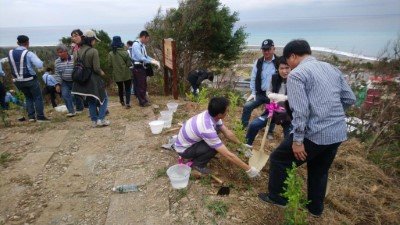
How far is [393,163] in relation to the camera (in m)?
4.98

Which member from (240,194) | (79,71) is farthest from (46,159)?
(240,194)

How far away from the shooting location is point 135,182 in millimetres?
3199

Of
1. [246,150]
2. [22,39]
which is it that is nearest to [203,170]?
[246,150]

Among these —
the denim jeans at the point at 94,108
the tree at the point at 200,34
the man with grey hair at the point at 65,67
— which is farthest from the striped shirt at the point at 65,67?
the tree at the point at 200,34

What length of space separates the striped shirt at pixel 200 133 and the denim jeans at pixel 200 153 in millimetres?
50

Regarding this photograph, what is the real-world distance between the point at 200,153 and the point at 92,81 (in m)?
2.66

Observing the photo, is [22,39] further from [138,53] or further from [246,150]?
[246,150]

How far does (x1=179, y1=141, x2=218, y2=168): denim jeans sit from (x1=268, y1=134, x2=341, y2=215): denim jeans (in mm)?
782

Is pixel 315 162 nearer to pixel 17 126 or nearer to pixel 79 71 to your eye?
pixel 79 71

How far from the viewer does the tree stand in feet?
30.9

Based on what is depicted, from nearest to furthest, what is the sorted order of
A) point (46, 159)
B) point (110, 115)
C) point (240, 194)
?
point (240, 194)
point (46, 159)
point (110, 115)

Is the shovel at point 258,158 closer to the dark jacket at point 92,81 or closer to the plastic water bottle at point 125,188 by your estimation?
the plastic water bottle at point 125,188

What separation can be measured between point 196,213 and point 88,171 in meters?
1.73

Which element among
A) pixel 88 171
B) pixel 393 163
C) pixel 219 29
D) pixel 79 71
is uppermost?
pixel 219 29
